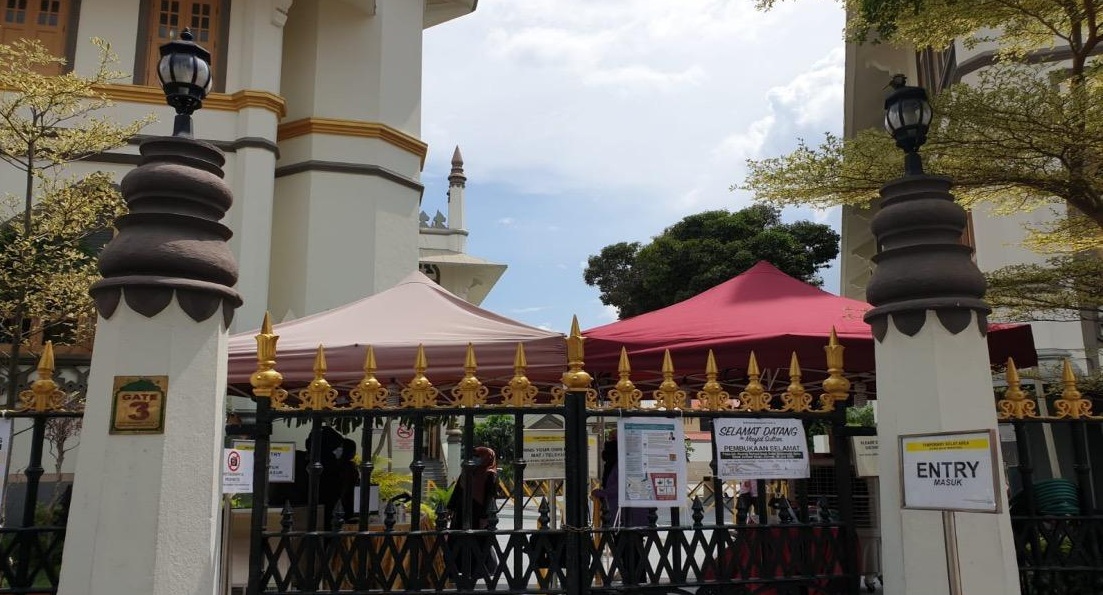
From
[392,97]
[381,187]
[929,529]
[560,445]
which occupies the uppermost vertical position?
[392,97]

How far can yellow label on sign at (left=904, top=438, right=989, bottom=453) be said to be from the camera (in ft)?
12.6

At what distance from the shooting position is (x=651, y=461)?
4660 millimetres

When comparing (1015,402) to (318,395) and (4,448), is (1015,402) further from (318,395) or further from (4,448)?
(4,448)

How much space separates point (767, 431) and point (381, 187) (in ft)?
34.9

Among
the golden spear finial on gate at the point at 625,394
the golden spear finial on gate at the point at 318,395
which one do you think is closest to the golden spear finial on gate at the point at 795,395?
the golden spear finial on gate at the point at 625,394

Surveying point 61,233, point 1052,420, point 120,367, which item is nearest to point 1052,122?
point 1052,420

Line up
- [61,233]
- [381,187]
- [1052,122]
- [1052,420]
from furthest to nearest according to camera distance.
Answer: [381,187] < [61,233] < [1052,122] < [1052,420]

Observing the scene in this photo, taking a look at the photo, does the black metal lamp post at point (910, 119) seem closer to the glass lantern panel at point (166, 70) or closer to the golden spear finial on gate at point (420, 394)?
the golden spear finial on gate at point (420, 394)

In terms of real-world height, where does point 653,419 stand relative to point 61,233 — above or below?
below

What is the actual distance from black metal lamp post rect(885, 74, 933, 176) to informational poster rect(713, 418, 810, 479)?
1824 millimetres

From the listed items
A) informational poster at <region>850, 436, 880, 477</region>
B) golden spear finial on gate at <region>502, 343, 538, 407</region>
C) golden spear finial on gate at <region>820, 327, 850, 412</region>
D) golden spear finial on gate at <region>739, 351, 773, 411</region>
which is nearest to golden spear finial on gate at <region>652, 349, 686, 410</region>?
golden spear finial on gate at <region>739, 351, 773, 411</region>

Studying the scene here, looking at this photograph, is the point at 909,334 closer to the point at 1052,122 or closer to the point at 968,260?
the point at 968,260

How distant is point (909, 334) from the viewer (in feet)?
15.4

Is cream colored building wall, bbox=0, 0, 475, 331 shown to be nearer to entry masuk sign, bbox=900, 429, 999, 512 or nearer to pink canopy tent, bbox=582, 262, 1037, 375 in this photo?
pink canopy tent, bbox=582, 262, 1037, 375
